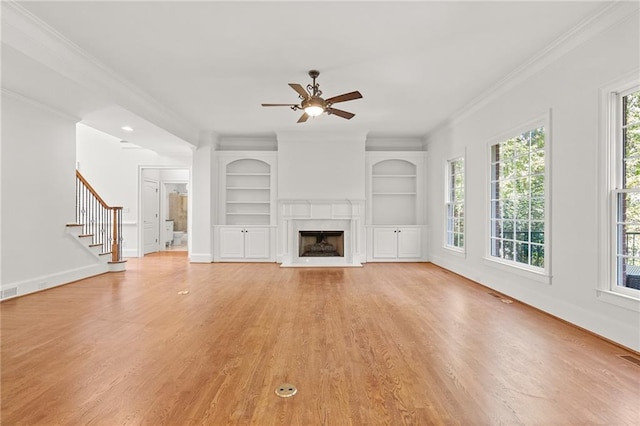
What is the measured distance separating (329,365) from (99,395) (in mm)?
1439

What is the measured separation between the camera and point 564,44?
3279mm

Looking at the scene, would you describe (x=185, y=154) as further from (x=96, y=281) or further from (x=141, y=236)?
(x=96, y=281)

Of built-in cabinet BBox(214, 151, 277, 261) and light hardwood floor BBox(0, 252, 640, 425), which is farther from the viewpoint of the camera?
built-in cabinet BBox(214, 151, 277, 261)

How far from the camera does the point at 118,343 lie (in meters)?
2.71

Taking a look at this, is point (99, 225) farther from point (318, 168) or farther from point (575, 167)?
point (575, 167)

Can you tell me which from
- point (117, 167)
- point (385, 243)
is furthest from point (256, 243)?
point (117, 167)

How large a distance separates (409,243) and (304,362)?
553 cm

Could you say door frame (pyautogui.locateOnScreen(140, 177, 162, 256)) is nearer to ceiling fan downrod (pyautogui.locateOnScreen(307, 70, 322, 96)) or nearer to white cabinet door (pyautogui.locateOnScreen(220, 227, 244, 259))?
white cabinet door (pyautogui.locateOnScreen(220, 227, 244, 259))

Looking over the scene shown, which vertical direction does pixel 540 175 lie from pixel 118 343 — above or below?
above

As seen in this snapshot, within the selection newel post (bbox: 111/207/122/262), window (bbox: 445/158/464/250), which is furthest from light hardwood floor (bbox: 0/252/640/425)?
window (bbox: 445/158/464/250)

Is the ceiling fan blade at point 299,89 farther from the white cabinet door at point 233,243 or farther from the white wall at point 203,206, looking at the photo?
the white cabinet door at point 233,243

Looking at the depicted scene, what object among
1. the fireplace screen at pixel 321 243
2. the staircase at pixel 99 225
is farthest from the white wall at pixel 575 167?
the staircase at pixel 99 225

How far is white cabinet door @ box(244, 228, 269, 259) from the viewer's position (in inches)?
291

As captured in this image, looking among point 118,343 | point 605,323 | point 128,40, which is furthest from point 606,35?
point 118,343
